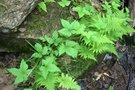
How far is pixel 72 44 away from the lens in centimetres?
468

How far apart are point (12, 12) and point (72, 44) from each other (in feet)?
3.85

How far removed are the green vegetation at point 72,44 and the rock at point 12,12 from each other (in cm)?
48

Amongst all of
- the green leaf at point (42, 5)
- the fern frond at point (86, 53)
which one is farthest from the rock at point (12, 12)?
the fern frond at point (86, 53)

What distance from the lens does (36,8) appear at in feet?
16.9

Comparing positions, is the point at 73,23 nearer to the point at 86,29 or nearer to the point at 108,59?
the point at 86,29

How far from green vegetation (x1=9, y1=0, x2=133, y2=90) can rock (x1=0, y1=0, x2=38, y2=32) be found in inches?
18.8

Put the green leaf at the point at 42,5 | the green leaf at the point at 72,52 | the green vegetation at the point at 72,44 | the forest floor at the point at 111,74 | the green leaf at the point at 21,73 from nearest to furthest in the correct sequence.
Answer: the green leaf at the point at 21,73, the green vegetation at the point at 72,44, the green leaf at the point at 72,52, the green leaf at the point at 42,5, the forest floor at the point at 111,74

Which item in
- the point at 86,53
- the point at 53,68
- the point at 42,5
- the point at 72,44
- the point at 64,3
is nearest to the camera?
the point at 53,68

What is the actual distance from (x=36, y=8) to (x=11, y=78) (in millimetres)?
1421

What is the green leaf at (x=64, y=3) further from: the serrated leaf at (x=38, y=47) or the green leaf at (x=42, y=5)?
the serrated leaf at (x=38, y=47)

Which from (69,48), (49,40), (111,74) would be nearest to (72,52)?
(69,48)

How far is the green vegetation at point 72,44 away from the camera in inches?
169

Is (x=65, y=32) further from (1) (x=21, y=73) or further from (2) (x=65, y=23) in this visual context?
(1) (x=21, y=73)

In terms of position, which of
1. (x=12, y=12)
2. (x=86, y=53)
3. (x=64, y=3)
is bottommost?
(x=86, y=53)
